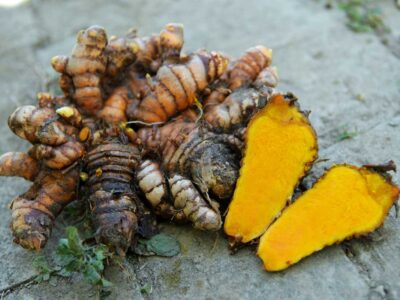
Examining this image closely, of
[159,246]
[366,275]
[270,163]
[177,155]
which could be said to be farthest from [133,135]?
[366,275]

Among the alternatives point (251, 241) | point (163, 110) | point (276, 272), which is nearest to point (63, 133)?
point (163, 110)

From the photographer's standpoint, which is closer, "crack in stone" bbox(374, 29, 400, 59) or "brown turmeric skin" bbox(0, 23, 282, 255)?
"brown turmeric skin" bbox(0, 23, 282, 255)

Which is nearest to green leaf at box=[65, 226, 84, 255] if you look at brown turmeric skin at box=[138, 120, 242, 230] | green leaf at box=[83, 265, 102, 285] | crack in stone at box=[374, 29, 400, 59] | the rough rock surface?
green leaf at box=[83, 265, 102, 285]

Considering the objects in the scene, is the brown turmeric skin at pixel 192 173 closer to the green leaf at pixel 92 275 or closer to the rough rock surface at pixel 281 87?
the rough rock surface at pixel 281 87

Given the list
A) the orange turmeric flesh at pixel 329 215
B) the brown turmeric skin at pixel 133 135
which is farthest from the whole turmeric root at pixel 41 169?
the orange turmeric flesh at pixel 329 215

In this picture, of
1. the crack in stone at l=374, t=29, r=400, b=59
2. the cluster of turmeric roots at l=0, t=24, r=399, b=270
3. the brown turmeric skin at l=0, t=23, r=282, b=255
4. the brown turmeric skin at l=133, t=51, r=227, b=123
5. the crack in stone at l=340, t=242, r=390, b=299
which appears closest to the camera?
the crack in stone at l=340, t=242, r=390, b=299

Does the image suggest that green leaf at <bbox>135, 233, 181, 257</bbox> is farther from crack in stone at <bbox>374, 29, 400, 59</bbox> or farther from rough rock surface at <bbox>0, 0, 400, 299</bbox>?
crack in stone at <bbox>374, 29, 400, 59</bbox>
